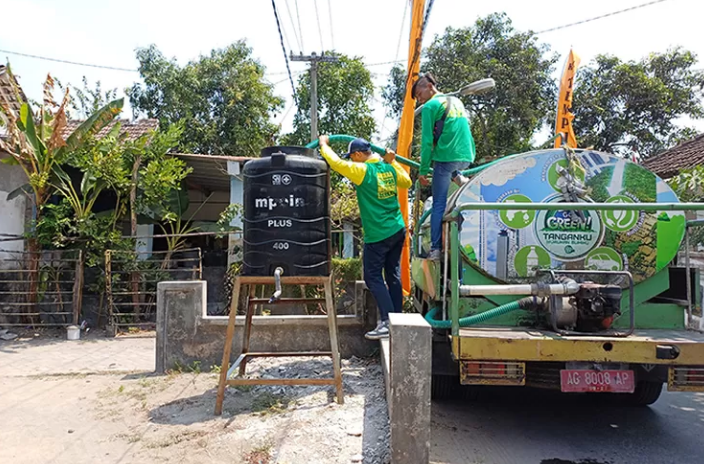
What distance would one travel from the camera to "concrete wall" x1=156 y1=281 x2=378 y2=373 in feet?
17.7

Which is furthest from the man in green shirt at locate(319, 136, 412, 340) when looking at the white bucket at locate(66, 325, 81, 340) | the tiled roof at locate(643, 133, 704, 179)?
the tiled roof at locate(643, 133, 704, 179)

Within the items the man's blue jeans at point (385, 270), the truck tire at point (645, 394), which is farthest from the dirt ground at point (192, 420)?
the truck tire at point (645, 394)

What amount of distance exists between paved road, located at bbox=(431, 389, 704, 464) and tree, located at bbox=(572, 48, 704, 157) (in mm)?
14795

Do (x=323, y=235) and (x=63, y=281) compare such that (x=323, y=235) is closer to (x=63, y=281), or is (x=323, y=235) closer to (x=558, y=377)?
(x=558, y=377)

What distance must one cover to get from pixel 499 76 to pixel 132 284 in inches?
498

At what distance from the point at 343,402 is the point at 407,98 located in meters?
5.17

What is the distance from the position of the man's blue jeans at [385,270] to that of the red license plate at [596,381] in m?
1.65

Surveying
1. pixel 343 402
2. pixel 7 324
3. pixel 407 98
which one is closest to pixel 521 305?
pixel 343 402

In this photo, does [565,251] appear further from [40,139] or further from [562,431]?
[40,139]

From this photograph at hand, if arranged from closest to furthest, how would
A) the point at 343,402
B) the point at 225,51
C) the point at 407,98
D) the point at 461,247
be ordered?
the point at 461,247 < the point at 343,402 < the point at 407,98 < the point at 225,51

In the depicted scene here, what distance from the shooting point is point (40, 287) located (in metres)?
9.75

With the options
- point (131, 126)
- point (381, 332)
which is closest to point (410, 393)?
point (381, 332)

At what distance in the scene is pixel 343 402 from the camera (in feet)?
13.7

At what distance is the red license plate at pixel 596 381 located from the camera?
3355 mm
